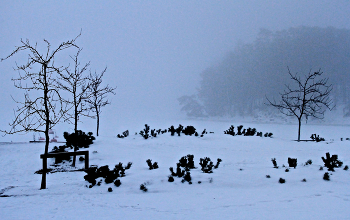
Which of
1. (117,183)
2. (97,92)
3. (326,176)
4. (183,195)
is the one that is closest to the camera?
(183,195)

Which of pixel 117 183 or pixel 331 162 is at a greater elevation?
pixel 331 162

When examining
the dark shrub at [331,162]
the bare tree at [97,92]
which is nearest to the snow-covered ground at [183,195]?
the dark shrub at [331,162]

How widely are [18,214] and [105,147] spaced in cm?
770

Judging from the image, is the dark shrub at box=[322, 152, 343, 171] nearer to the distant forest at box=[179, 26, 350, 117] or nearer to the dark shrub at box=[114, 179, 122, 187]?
the dark shrub at box=[114, 179, 122, 187]

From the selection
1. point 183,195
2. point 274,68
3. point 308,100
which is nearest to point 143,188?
point 183,195

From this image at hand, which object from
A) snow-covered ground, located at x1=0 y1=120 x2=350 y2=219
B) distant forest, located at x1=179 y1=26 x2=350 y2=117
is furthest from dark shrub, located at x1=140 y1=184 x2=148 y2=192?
distant forest, located at x1=179 y1=26 x2=350 y2=117

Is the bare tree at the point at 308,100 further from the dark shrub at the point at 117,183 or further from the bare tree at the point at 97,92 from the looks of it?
the dark shrub at the point at 117,183

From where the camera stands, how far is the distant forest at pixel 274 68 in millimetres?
52500

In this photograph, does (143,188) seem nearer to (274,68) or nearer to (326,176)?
(326,176)

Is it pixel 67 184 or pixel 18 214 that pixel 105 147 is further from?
pixel 18 214

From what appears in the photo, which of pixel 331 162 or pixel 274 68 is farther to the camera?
pixel 274 68

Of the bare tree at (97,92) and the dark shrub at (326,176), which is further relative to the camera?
the bare tree at (97,92)

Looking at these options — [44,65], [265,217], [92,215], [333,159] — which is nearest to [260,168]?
[333,159]

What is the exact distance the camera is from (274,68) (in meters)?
56.4
